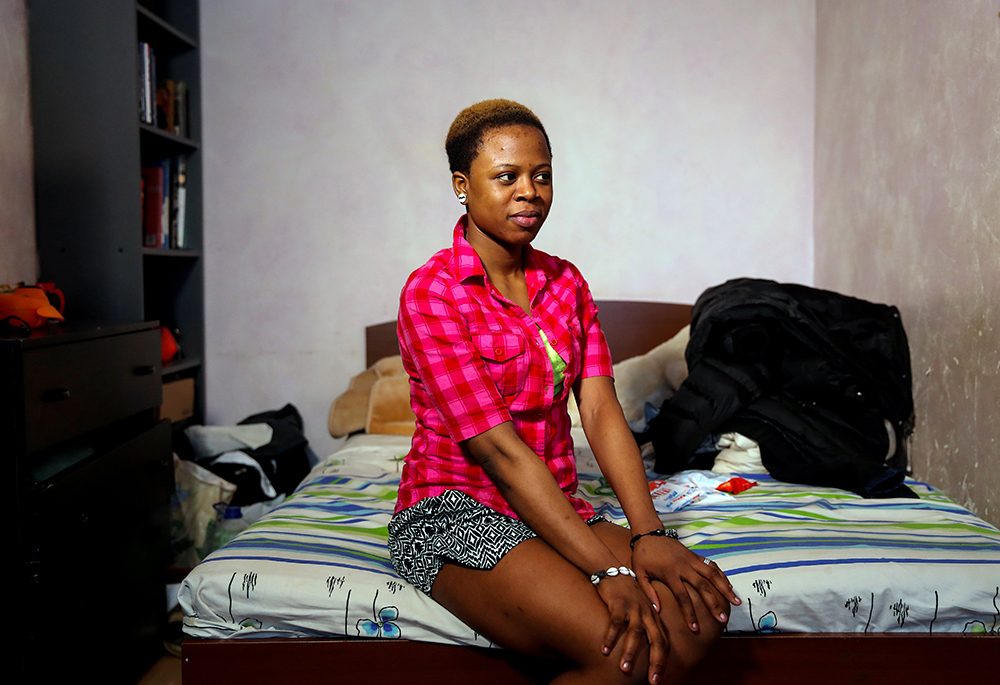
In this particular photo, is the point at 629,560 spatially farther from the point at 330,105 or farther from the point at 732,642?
the point at 330,105

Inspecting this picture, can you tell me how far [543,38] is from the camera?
281cm

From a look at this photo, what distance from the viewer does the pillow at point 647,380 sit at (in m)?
2.47

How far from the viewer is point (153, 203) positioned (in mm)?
2623

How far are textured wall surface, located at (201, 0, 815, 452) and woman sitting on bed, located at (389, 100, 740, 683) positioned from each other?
143 centimetres

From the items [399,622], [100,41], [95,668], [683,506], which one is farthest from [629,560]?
[100,41]

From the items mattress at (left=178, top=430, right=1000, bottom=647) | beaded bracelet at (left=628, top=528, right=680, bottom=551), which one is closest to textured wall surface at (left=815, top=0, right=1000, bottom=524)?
mattress at (left=178, top=430, right=1000, bottom=647)

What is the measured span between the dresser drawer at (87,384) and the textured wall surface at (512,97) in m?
1.01

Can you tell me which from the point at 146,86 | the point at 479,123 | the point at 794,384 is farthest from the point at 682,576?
the point at 146,86

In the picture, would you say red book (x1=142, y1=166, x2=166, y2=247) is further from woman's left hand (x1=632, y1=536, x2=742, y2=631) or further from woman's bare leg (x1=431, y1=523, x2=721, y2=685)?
woman's left hand (x1=632, y1=536, x2=742, y2=631)

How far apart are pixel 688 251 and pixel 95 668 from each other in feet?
7.45

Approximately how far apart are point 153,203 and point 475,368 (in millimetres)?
1882

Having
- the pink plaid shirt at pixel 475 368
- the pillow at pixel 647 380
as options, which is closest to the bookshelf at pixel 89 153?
the pink plaid shirt at pixel 475 368

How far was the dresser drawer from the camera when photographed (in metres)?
1.40

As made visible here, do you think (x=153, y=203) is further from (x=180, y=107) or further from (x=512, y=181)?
(x=512, y=181)
